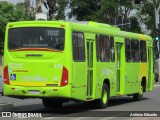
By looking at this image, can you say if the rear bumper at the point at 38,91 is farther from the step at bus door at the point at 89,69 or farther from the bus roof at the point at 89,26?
the bus roof at the point at 89,26

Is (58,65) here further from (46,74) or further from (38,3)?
(38,3)

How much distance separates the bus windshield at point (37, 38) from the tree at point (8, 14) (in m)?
27.1

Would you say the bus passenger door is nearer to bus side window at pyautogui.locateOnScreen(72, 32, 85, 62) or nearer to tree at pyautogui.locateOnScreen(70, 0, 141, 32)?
bus side window at pyautogui.locateOnScreen(72, 32, 85, 62)

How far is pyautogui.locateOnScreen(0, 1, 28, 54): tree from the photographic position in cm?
4472

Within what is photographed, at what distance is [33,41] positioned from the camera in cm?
1736

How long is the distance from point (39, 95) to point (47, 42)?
1.82m

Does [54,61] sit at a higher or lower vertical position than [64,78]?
higher

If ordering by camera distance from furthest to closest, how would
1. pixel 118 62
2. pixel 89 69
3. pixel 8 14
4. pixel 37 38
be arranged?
A: pixel 8 14 → pixel 118 62 → pixel 89 69 → pixel 37 38

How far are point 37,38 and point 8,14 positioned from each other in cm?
2921

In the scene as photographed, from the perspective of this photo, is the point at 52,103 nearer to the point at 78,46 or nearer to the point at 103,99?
the point at 103,99

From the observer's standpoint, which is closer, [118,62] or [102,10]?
[118,62]

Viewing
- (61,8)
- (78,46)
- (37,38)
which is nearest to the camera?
(37,38)

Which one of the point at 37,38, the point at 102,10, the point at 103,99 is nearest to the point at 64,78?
the point at 37,38

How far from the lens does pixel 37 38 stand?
1733 centimetres
